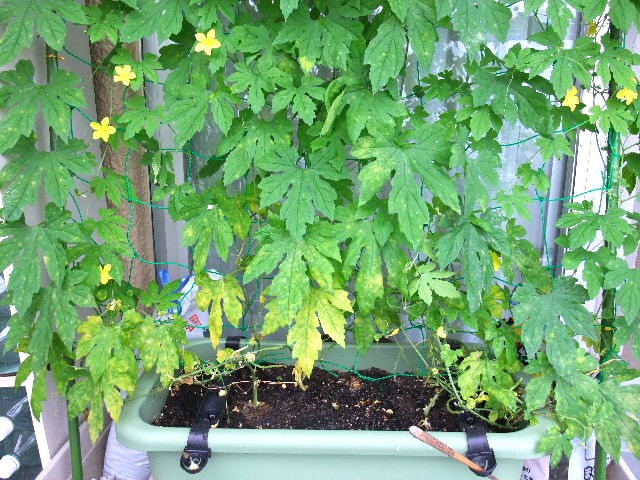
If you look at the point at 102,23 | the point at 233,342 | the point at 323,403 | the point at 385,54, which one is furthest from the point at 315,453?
the point at 102,23

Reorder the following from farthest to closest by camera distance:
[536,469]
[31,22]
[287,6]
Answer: [536,469]
[31,22]
[287,6]

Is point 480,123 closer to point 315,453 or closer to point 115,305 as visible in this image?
point 315,453

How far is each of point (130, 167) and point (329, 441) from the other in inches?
46.6

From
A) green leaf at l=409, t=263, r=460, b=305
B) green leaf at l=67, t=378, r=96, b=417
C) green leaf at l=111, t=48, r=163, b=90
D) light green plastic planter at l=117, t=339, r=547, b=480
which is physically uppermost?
green leaf at l=111, t=48, r=163, b=90

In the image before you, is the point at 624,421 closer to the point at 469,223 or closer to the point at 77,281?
the point at 469,223

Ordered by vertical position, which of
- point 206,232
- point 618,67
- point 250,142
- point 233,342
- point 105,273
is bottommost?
point 233,342

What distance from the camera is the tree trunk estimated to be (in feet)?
6.55

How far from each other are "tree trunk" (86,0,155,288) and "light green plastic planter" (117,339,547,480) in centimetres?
54

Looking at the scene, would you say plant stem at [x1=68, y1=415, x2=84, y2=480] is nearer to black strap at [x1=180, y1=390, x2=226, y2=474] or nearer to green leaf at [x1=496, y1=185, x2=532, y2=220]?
black strap at [x1=180, y1=390, x2=226, y2=474]

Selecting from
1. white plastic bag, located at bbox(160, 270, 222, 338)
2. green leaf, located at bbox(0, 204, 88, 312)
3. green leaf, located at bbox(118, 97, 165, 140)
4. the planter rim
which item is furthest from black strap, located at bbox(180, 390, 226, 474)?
green leaf, located at bbox(118, 97, 165, 140)

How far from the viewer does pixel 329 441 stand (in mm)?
1574

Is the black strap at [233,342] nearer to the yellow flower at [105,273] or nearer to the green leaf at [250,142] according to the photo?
the yellow flower at [105,273]

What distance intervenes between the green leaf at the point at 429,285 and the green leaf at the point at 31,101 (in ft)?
3.13

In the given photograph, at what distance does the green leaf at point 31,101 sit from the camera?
150 cm
